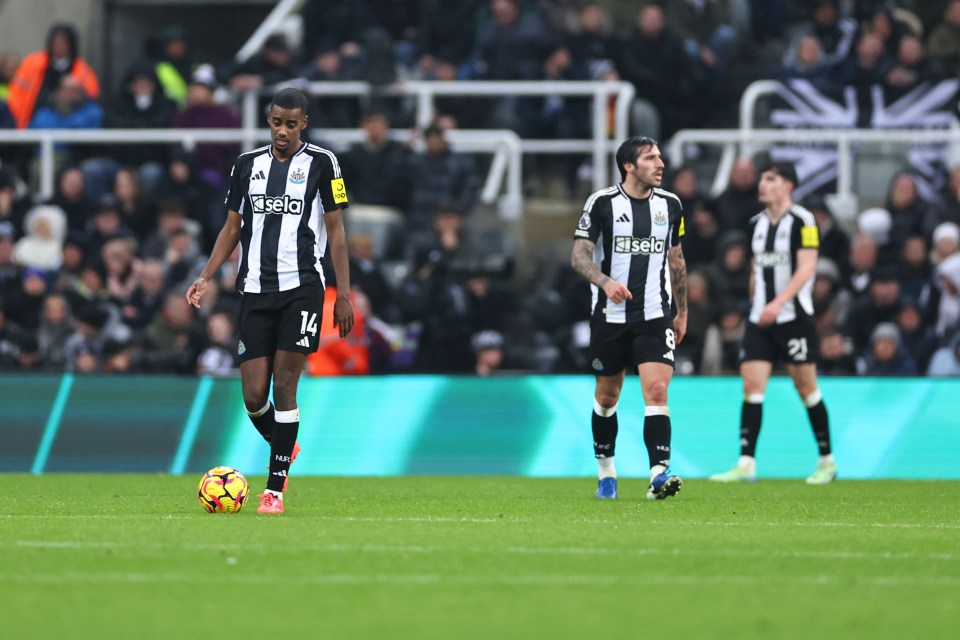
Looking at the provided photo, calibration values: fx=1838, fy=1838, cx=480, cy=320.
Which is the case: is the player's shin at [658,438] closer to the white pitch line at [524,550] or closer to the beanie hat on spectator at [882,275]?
the white pitch line at [524,550]

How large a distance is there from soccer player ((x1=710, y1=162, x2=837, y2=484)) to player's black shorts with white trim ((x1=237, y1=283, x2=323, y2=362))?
459cm

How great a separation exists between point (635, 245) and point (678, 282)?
1.29ft

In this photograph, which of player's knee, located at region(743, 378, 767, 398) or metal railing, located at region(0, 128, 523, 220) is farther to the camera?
metal railing, located at region(0, 128, 523, 220)

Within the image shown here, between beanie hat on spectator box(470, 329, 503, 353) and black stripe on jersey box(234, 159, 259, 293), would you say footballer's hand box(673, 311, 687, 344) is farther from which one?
beanie hat on spectator box(470, 329, 503, 353)

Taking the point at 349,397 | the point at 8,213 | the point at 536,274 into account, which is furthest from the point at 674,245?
the point at 8,213

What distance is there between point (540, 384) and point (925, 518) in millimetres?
5443

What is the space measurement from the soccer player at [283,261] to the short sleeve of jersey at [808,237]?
15.1 feet

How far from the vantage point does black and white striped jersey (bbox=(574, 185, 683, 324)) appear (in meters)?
11.2

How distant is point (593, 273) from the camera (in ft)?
35.8

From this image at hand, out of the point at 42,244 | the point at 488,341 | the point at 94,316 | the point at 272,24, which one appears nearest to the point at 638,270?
the point at 488,341

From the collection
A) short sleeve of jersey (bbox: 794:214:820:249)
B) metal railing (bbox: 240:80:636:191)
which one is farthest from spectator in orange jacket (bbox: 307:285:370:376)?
short sleeve of jersey (bbox: 794:214:820:249)

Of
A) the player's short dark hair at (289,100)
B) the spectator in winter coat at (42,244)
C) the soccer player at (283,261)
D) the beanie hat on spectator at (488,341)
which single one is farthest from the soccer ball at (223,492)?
the spectator in winter coat at (42,244)

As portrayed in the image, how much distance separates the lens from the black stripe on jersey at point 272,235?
10.0m

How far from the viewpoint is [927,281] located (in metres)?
17.2
